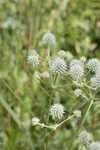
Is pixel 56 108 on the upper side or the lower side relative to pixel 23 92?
lower

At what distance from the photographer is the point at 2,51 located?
2.55 m

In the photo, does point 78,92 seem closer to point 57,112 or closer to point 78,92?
point 78,92

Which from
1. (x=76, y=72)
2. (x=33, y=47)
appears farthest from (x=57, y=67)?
(x=33, y=47)

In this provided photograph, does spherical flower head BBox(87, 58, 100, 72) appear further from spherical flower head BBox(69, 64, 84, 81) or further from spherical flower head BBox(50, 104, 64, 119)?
spherical flower head BBox(50, 104, 64, 119)

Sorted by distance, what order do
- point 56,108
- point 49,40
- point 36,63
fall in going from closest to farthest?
point 56,108 < point 36,63 < point 49,40

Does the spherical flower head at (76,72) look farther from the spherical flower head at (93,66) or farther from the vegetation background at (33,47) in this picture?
the vegetation background at (33,47)

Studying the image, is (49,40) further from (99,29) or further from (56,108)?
(99,29)

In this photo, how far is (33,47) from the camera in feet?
8.33

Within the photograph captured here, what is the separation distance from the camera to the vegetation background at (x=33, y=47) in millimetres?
2123

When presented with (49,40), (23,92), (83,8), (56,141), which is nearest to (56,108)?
(49,40)

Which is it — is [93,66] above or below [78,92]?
above

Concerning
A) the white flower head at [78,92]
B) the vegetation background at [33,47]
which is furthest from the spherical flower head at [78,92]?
the vegetation background at [33,47]

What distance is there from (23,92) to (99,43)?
4.11 feet

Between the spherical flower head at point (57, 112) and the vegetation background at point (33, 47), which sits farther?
the vegetation background at point (33, 47)
